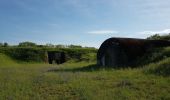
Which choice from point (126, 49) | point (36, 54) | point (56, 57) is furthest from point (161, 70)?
point (56, 57)

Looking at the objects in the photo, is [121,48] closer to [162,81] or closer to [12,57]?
[162,81]

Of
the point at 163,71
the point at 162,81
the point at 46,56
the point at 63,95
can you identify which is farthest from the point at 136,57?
the point at 46,56

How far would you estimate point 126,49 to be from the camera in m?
32.2

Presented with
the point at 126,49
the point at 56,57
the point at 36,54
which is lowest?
the point at 56,57

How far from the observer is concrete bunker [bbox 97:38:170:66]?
104 ft

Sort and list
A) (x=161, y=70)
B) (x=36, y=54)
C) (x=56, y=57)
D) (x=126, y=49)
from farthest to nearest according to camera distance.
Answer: (x=56, y=57)
(x=36, y=54)
(x=126, y=49)
(x=161, y=70)

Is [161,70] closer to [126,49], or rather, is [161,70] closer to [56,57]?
[126,49]

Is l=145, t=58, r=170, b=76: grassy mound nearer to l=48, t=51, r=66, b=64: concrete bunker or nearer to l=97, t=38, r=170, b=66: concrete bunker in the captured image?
l=97, t=38, r=170, b=66: concrete bunker

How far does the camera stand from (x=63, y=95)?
14008 mm

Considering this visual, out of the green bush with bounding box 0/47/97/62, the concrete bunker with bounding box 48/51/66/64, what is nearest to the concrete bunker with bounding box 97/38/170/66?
the green bush with bounding box 0/47/97/62

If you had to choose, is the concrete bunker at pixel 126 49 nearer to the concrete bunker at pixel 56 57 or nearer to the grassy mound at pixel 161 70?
the grassy mound at pixel 161 70

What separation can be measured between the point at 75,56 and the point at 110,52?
2845 cm

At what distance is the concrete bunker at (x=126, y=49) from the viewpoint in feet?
104

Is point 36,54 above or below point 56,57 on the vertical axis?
above
